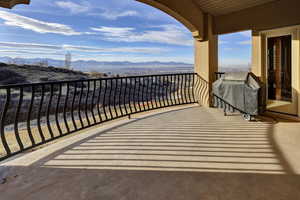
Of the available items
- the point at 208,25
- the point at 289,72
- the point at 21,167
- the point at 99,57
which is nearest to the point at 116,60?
the point at 99,57

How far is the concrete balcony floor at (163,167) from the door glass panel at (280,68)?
144 centimetres

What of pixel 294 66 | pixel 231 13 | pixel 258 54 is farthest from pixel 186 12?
pixel 294 66

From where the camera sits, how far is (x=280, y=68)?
488cm

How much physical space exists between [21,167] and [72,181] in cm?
74

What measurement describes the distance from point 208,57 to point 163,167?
429cm

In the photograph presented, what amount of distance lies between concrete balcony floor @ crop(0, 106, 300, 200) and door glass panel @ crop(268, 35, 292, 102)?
1439 mm

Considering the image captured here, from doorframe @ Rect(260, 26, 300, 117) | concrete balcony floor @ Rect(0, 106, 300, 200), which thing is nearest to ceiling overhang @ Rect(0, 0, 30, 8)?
concrete balcony floor @ Rect(0, 106, 300, 200)

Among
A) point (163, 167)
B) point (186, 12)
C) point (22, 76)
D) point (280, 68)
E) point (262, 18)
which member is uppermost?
point (186, 12)

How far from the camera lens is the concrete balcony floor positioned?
1.80m

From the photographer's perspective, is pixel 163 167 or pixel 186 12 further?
pixel 186 12

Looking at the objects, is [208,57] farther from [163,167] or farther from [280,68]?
[163,167]

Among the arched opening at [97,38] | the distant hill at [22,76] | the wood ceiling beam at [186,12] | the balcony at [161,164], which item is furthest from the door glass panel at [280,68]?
the arched opening at [97,38]

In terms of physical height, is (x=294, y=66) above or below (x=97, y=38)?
below

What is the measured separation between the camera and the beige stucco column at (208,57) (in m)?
5.81
